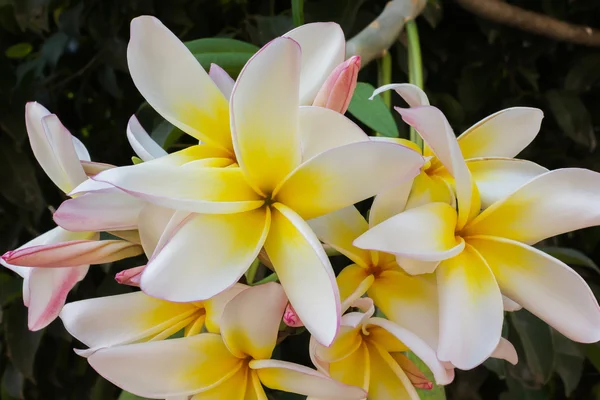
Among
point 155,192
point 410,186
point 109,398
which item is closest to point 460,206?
point 410,186

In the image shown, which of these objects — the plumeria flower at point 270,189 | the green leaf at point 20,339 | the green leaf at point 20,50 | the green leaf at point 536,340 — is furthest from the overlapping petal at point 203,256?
the green leaf at point 20,50

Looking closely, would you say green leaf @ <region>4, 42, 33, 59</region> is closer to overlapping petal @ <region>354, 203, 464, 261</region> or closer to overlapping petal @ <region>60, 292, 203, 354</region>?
overlapping petal @ <region>60, 292, 203, 354</region>

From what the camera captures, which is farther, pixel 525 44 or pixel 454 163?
pixel 525 44

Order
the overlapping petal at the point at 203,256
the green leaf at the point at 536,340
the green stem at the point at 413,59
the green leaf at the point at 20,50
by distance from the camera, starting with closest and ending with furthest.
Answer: the overlapping petal at the point at 203,256
the green stem at the point at 413,59
the green leaf at the point at 536,340
the green leaf at the point at 20,50

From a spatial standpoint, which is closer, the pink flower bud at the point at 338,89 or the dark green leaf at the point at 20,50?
the pink flower bud at the point at 338,89


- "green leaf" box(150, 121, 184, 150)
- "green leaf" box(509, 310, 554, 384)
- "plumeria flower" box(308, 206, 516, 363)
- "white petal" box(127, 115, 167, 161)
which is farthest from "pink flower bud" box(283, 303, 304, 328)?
"green leaf" box(509, 310, 554, 384)

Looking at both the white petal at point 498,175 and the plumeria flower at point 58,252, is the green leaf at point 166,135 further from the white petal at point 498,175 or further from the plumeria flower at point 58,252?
the white petal at point 498,175

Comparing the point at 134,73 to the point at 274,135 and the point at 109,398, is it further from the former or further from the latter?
the point at 109,398

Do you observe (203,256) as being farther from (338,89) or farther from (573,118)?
(573,118)
